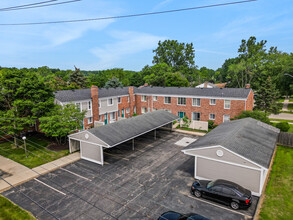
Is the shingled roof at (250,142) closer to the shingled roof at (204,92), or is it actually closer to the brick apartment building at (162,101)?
the brick apartment building at (162,101)

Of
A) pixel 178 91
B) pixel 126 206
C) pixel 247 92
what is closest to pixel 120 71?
pixel 178 91

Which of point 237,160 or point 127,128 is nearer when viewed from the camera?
point 237,160

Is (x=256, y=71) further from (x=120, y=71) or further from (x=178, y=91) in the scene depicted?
(x=120, y=71)

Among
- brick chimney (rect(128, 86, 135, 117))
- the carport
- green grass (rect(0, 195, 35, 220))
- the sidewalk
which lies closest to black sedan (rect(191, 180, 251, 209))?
the carport

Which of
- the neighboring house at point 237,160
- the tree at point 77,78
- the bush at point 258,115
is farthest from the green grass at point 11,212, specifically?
the tree at point 77,78

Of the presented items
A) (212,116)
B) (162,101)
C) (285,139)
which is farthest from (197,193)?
(162,101)

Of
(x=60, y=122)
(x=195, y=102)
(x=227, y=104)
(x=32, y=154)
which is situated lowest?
(x=32, y=154)

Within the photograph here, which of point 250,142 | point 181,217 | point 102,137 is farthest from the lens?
point 102,137

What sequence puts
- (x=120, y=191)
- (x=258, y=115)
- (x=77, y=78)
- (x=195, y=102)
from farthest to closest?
(x=77, y=78) < (x=195, y=102) < (x=258, y=115) < (x=120, y=191)

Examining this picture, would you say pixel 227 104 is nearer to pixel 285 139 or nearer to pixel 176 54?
pixel 285 139
